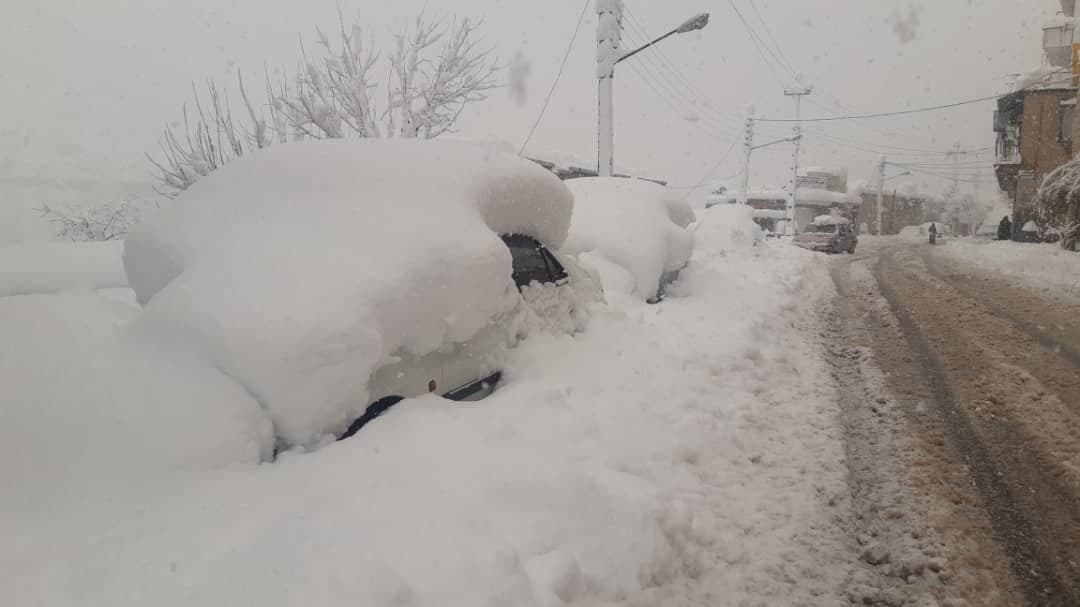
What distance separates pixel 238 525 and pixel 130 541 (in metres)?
0.35

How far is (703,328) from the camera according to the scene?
6738 millimetres

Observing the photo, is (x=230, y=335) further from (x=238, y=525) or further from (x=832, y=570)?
(x=832, y=570)

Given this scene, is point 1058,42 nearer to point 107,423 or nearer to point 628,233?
point 628,233

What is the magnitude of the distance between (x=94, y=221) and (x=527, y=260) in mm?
37991

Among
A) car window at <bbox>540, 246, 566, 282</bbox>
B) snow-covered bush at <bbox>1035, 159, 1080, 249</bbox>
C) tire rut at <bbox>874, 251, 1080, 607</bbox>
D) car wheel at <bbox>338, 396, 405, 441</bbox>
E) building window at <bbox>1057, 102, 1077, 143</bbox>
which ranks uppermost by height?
building window at <bbox>1057, 102, 1077, 143</bbox>

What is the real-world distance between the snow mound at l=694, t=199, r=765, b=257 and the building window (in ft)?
85.6

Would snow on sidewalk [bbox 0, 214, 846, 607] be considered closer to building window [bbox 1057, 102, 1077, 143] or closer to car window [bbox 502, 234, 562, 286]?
car window [bbox 502, 234, 562, 286]

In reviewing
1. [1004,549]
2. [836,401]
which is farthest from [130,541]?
[836,401]

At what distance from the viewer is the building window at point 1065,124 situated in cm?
3203

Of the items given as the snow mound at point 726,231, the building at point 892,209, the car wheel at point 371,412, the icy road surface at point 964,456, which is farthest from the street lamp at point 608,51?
the building at point 892,209

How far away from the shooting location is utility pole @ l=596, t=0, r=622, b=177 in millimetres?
12992

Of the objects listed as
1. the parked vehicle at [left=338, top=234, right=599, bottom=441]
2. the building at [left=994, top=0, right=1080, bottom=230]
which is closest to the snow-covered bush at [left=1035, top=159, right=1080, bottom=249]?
the building at [left=994, top=0, right=1080, bottom=230]

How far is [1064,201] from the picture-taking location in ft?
62.8

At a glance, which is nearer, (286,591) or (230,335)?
(286,591)
